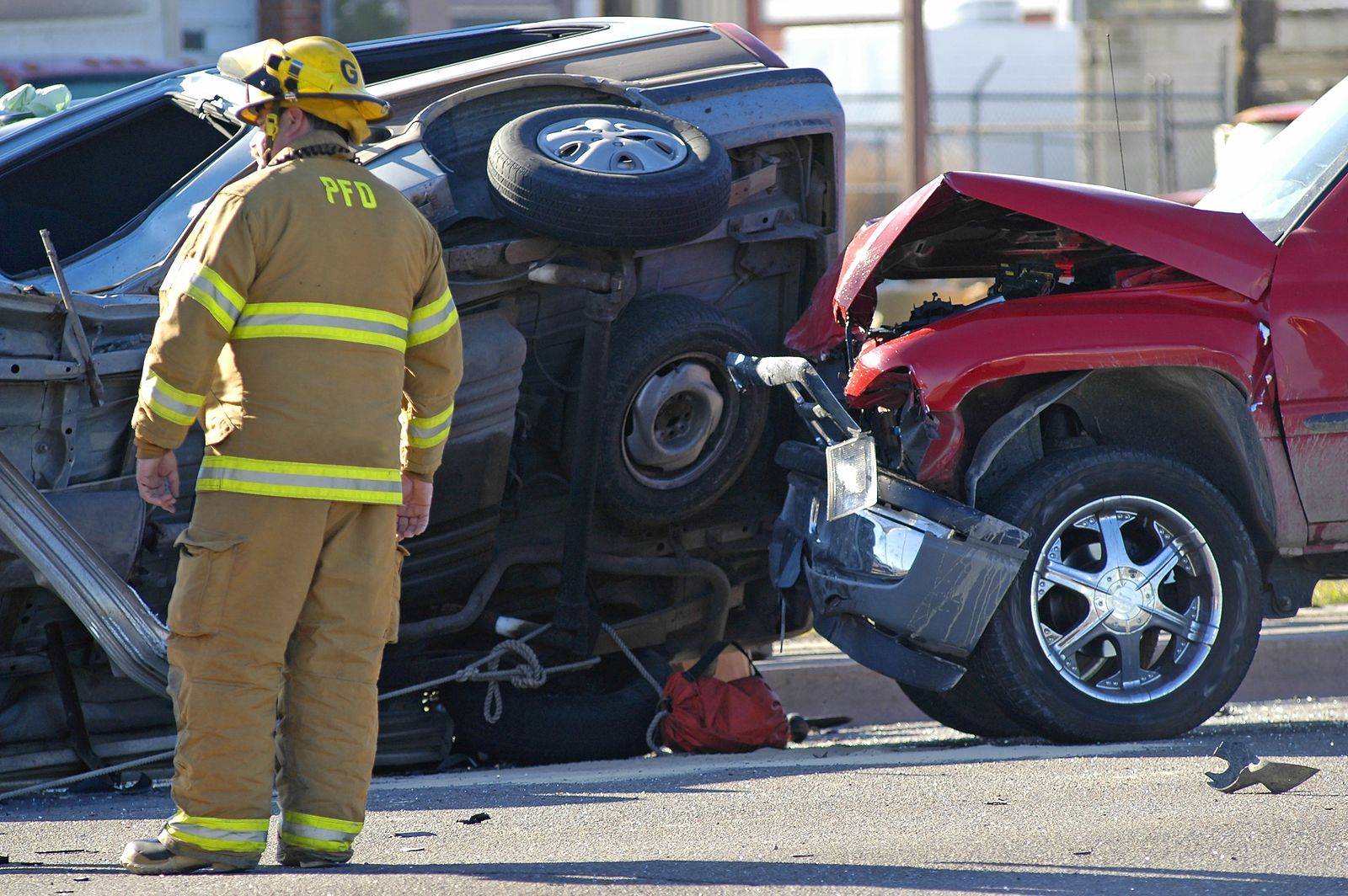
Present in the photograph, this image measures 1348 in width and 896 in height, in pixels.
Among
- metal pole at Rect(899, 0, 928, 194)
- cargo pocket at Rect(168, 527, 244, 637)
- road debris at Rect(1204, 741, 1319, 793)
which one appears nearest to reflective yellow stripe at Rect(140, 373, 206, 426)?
cargo pocket at Rect(168, 527, 244, 637)

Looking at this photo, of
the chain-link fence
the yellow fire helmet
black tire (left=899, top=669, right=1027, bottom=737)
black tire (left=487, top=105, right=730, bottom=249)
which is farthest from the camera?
the chain-link fence

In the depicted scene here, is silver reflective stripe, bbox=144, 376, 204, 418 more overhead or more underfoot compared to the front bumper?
more overhead

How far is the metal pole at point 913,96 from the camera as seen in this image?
16.5 metres

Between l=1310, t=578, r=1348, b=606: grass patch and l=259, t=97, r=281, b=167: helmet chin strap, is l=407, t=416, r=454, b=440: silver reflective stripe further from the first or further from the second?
l=1310, t=578, r=1348, b=606: grass patch

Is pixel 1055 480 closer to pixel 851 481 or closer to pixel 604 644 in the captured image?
pixel 851 481

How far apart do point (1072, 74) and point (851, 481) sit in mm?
26858

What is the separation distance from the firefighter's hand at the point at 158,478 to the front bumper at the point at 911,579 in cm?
199

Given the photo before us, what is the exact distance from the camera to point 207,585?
3.61 meters

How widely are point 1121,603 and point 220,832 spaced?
257 cm

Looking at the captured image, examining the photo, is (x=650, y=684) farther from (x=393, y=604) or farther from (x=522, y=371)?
(x=393, y=604)

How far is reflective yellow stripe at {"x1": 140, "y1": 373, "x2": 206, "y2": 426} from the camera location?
353 cm

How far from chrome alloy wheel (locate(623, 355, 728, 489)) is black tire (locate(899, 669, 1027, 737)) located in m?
0.99

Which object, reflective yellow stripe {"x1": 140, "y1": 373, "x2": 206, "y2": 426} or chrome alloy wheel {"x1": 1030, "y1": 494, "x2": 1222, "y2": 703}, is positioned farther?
chrome alloy wheel {"x1": 1030, "y1": 494, "x2": 1222, "y2": 703}

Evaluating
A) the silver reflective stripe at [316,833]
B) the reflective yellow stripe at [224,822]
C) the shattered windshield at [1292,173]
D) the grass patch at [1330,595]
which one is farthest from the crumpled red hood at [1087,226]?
the grass patch at [1330,595]
